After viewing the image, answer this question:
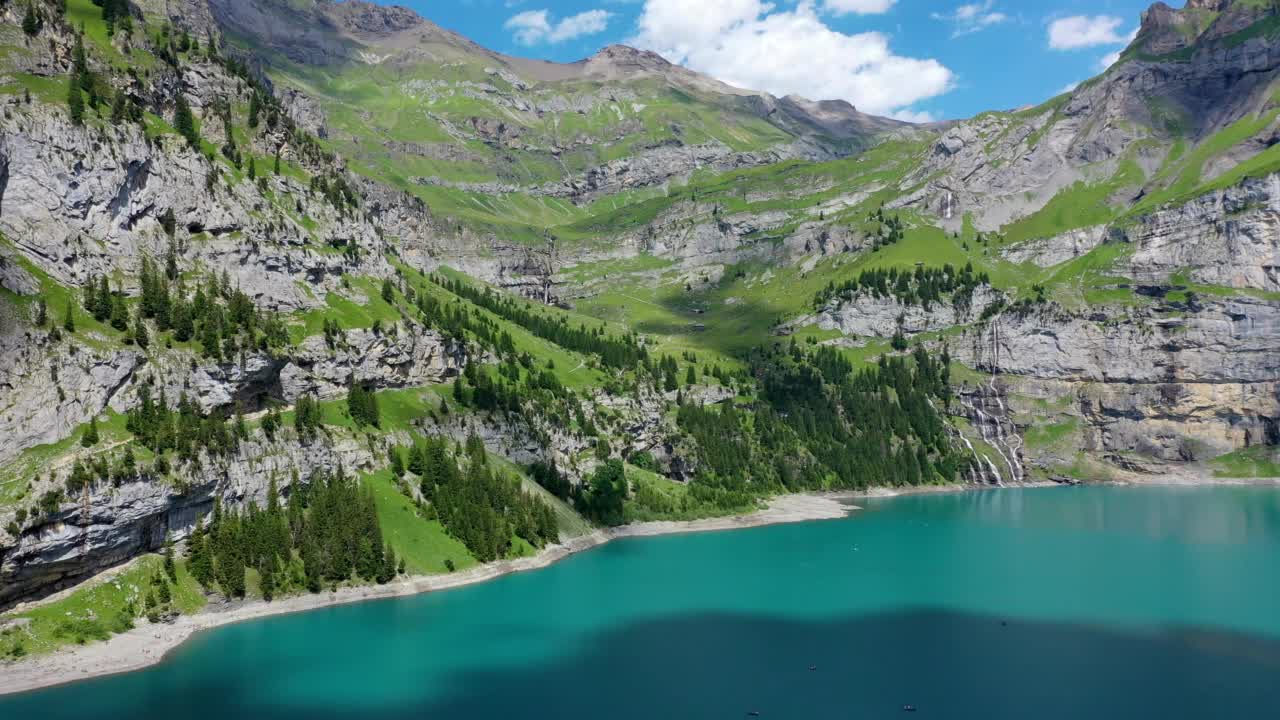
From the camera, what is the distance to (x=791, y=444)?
198875 millimetres

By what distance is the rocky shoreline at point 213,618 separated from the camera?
234ft

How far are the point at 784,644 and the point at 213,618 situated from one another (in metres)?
56.6

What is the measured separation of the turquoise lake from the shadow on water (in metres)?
0.24

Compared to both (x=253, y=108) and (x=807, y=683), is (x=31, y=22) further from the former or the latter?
(x=807, y=683)

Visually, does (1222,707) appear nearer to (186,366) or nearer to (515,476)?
(515,476)

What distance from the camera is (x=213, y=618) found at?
87250 mm

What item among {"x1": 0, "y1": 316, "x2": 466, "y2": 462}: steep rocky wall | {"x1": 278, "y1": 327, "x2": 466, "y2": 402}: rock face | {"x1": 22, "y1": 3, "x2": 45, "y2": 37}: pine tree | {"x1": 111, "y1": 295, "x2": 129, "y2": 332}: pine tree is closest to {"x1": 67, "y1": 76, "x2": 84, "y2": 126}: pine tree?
{"x1": 22, "y1": 3, "x2": 45, "y2": 37}: pine tree

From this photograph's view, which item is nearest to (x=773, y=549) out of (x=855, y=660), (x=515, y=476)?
(x=515, y=476)

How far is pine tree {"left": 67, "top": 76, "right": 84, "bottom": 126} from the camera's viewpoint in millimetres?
107812

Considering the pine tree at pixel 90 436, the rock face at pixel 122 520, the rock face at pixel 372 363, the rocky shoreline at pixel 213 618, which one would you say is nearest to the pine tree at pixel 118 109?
the rock face at pixel 372 363

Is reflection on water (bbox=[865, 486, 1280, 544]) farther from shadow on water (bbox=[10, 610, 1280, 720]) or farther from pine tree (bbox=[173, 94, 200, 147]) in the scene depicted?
pine tree (bbox=[173, 94, 200, 147])

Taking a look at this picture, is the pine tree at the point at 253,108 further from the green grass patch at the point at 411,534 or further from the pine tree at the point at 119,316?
the green grass patch at the point at 411,534

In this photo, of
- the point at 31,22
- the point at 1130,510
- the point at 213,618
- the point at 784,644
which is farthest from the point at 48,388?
the point at 1130,510

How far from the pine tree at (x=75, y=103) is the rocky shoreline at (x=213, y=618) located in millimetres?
64623
